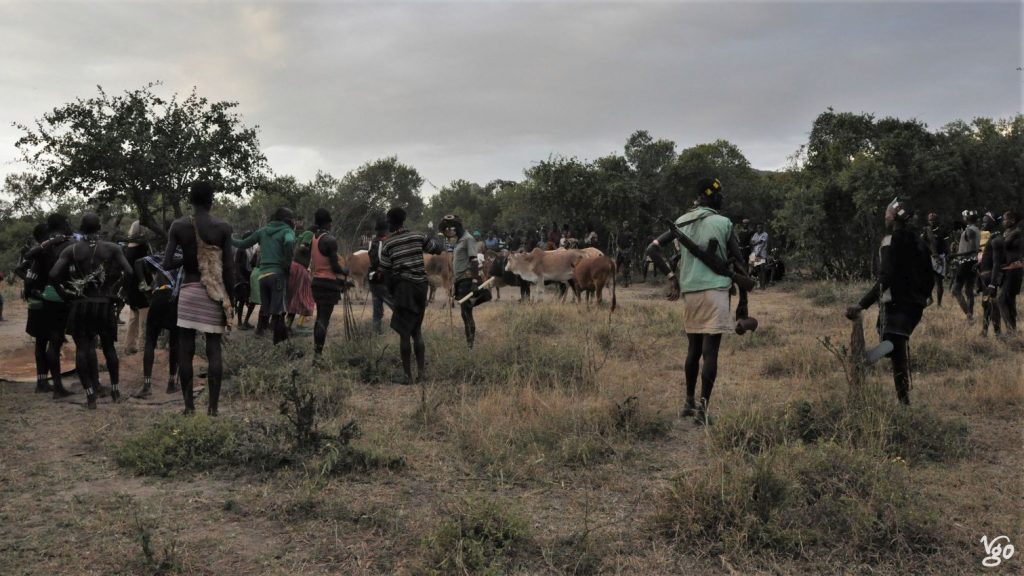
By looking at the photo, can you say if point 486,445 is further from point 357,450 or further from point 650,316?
point 650,316

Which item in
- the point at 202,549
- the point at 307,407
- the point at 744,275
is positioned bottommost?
the point at 202,549

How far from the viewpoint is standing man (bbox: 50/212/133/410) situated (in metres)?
6.35

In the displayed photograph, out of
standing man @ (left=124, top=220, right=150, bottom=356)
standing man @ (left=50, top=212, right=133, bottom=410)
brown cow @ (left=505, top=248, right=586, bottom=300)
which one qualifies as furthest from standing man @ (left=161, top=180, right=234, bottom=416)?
brown cow @ (left=505, top=248, right=586, bottom=300)

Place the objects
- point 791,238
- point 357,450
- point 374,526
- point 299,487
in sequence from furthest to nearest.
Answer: point 791,238, point 357,450, point 299,487, point 374,526

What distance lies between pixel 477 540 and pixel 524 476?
41.0 inches

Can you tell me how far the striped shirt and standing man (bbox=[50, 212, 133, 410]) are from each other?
2335mm

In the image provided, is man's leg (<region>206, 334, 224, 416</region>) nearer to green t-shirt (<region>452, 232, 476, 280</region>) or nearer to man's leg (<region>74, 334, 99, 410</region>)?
man's leg (<region>74, 334, 99, 410</region>)

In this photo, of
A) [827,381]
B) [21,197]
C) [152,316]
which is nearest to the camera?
[827,381]

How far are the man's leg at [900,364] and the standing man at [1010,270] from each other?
3.99m

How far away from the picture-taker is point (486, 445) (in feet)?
16.0

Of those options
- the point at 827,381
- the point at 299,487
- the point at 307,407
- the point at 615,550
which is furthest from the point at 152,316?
the point at 827,381

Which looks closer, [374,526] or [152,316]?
[374,526]

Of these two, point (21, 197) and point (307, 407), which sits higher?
point (21, 197)

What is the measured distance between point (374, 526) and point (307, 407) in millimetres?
1274
